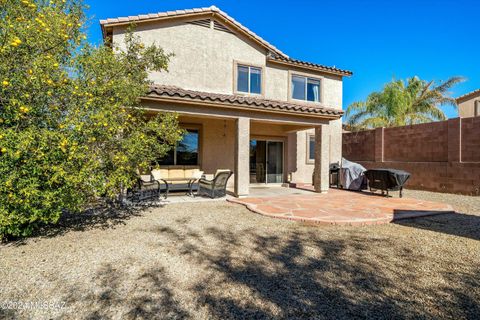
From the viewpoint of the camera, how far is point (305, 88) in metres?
15.4

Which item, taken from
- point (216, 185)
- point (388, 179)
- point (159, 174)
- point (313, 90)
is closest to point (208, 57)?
point (159, 174)

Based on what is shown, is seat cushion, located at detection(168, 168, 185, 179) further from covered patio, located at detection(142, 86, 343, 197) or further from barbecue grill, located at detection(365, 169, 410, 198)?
barbecue grill, located at detection(365, 169, 410, 198)

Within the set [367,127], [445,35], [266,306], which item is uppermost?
[445,35]

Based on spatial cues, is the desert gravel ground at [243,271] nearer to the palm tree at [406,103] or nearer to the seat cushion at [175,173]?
the seat cushion at [175,173]

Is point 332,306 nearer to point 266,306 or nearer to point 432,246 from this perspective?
point 266,306

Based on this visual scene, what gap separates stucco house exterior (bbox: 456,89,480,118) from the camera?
21.4 meters

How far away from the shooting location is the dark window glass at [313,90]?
15.6 m

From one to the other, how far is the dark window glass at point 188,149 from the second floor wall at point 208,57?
2.34 m

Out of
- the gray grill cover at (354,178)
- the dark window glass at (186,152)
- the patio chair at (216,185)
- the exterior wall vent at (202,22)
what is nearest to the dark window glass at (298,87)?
the gray grill cover at (354,178)

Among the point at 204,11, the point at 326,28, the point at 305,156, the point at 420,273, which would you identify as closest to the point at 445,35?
the point at 326,28

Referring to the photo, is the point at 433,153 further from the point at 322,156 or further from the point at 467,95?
the point at 467,95

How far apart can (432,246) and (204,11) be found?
13.0 m

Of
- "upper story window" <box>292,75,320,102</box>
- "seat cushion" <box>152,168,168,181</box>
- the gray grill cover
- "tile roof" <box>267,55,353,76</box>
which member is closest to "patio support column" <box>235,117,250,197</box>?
"seat cushion" <box>152,168,168,181</box>

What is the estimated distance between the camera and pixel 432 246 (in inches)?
209
